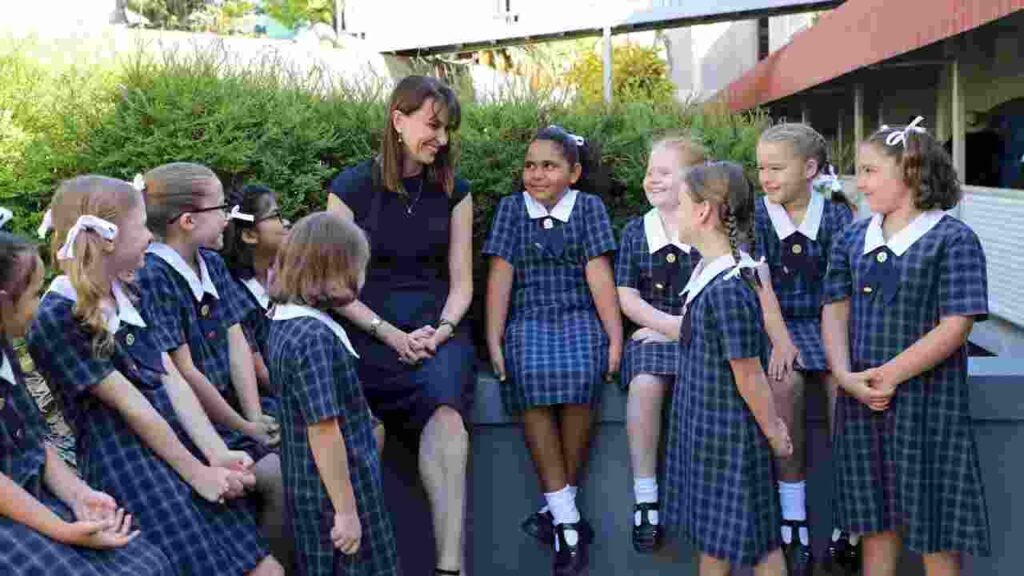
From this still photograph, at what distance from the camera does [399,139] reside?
14.6ft

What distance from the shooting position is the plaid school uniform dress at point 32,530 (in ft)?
9.21

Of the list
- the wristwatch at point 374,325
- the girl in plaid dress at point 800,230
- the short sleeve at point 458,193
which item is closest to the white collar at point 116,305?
the wristwatch at point 374,325

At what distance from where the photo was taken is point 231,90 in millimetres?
5023

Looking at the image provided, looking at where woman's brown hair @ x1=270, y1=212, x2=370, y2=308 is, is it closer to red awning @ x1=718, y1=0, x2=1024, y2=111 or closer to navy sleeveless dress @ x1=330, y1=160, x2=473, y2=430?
navy sleeveless dress @ x1=330, y1=160, x2=473, y2=430

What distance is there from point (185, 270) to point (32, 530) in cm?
112

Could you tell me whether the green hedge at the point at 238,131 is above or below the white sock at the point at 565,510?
above

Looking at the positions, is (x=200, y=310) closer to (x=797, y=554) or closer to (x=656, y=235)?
(x=656, y=235)

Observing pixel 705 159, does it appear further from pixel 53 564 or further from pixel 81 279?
pixel 53 564

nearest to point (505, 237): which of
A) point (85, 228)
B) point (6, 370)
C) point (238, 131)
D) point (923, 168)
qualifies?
point (238, 131)

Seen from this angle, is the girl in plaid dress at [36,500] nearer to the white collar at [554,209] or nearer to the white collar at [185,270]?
the white collar at [185,270]

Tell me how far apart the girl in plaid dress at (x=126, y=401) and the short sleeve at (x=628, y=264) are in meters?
1.69

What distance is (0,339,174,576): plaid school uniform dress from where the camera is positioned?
9.21 feet

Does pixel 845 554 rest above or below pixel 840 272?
below

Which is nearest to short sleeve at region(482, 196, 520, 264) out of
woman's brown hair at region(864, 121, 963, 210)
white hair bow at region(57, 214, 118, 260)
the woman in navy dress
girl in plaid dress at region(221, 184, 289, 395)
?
the woman in navy dress
